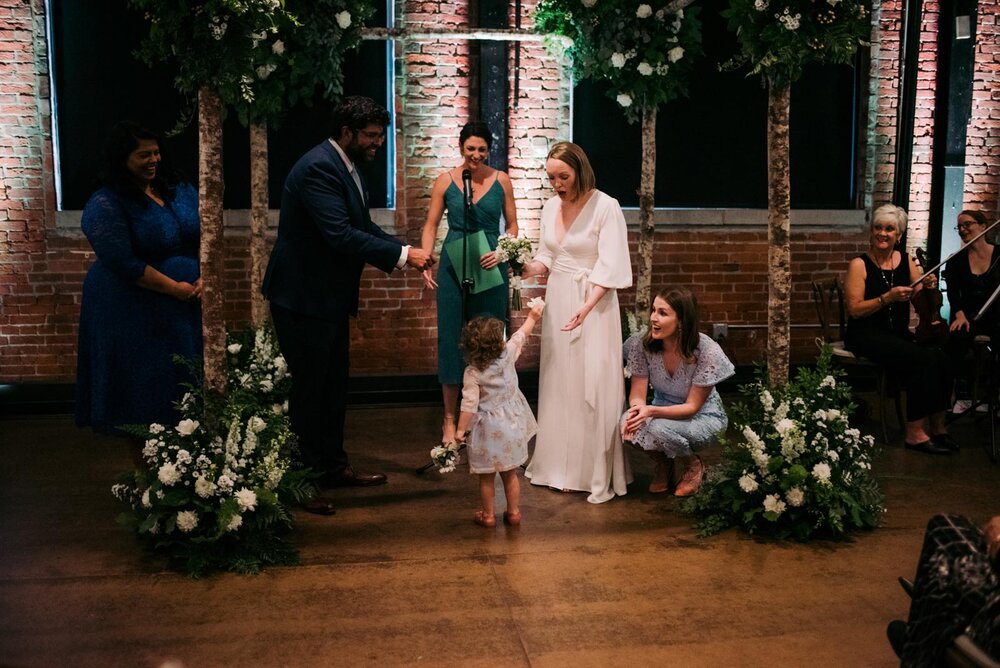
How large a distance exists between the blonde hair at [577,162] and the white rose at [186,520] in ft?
8.23

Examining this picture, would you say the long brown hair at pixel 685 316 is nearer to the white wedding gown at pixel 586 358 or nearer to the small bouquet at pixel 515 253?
the white wedding gown at pixel 586 358

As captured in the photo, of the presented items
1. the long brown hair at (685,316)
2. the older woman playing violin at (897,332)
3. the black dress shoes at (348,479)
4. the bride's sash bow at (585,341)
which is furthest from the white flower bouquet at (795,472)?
the black dress shoes at (348,479)

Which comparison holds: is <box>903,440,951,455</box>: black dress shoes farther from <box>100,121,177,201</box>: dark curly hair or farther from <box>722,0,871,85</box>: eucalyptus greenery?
<box>100,121,177,201</box>: dark curly hair

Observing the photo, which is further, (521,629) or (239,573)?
(239,573)

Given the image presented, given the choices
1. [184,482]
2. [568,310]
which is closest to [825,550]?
[568,310]

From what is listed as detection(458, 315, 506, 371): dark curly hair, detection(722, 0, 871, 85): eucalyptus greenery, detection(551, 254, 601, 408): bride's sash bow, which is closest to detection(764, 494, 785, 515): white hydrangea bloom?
detection(551, 254, 601, 408): bride's sash bow

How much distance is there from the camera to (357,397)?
7.69 metres

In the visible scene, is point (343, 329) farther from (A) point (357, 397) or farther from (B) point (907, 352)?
(B) point (907, 352)

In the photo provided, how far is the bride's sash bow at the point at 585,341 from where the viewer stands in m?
5.54

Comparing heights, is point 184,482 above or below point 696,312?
below

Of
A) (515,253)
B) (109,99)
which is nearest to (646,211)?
(515,253)

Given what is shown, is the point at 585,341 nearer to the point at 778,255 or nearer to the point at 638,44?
the point at 778,255

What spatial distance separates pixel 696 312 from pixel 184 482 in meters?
2.61

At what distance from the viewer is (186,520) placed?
174 inches
